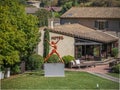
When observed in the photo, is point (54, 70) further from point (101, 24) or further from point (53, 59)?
point (101, 24)

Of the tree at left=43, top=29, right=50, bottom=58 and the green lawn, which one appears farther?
the tree at left=43, top=29, right=50, bottom=58

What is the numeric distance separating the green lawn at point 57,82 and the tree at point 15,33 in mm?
1990

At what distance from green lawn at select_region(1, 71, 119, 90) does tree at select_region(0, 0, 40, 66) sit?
199 cm

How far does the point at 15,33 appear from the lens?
106ft

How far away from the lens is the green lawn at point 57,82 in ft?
90.7

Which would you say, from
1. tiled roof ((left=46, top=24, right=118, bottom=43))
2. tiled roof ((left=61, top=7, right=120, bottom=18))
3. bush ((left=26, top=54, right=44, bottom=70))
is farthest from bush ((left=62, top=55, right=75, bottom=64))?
tiled roof ((left=61, top=7, right=120, bottom=18))

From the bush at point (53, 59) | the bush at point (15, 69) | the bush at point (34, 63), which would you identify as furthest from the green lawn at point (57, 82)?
the bush at point (34, 63)

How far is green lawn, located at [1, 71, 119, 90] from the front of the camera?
27.6 m

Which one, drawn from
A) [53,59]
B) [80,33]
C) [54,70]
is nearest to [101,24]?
[80,33]

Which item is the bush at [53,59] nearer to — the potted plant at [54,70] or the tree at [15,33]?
the tree at [15,33]

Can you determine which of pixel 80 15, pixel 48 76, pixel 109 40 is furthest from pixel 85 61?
pixel 80 15

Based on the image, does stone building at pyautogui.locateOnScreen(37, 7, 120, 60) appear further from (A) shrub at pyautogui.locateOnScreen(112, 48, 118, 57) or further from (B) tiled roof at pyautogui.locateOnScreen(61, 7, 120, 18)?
(A) shrub at pyautogui.locateOnScreen(112, 48, 118, 57)

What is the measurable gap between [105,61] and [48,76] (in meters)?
12.1

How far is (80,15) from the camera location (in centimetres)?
5488
